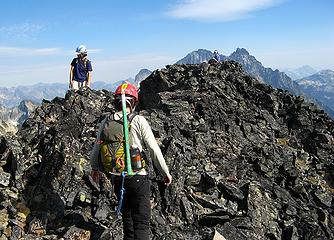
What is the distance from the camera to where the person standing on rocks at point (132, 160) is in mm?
9047

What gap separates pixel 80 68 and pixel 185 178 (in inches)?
486

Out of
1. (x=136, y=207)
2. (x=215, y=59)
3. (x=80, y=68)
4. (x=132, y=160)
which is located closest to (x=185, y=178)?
(x=136, y=207)

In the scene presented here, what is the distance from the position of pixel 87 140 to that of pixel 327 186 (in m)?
17.8

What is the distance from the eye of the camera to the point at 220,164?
22109 mm

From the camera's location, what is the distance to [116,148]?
9.13 meters

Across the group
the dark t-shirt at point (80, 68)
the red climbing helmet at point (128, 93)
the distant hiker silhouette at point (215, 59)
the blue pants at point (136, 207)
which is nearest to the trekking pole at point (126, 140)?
the red climbing helmet at point (128, 93)

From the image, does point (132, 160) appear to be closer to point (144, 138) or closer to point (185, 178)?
point (144, 138)

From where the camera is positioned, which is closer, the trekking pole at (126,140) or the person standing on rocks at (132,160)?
the trekking pole at (126,140)

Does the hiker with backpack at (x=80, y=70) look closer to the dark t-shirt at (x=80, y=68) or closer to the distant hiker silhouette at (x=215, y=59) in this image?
the dark t-shirt at (x=80, y=68)

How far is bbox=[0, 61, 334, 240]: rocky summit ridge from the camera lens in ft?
46.0

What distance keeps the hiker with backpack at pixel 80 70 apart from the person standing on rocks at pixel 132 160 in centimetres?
1732

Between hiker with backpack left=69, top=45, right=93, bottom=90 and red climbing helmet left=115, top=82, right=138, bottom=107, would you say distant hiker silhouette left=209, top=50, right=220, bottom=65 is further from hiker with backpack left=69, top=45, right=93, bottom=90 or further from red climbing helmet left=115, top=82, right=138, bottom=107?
red climbing helmet left=115, top=82, right=138, bottom=107

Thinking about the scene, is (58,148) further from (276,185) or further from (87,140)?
(276,185)

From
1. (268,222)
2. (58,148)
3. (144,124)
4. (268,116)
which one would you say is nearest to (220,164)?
(268,222)
